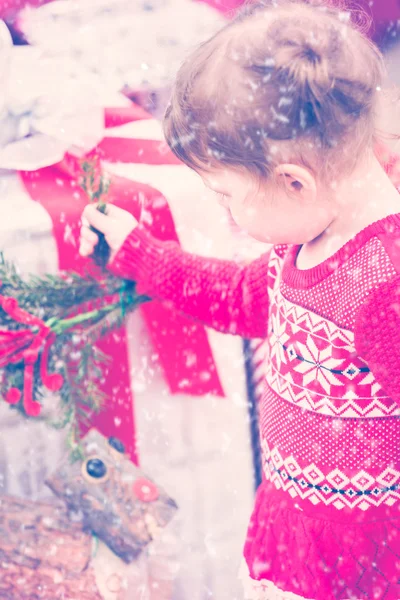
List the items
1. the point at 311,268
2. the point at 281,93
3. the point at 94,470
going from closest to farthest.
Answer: the point at 281,93 < the point at 311,268 < the point at 94,470

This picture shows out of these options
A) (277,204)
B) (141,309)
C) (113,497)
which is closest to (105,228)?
(141,309)

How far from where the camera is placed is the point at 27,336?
1036 mm

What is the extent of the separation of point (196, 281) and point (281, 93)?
0.40 metres

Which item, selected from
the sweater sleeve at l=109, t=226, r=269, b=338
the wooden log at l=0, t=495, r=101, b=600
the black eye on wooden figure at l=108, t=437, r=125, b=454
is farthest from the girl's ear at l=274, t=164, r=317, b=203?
the wooden log at l=0, t=495, r=101, b=600

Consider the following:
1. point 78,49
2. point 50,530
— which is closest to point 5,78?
point 78,49

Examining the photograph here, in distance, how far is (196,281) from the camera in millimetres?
1073

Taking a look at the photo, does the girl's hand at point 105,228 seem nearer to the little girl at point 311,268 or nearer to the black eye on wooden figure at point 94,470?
the little girl at point 311,268

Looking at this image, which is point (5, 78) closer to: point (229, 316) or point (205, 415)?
point (229, 316)

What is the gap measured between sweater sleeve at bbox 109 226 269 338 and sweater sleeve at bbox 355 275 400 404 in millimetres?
267

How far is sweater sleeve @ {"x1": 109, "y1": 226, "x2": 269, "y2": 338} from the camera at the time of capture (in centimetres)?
107

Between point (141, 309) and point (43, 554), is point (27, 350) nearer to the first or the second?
point (141, 309)

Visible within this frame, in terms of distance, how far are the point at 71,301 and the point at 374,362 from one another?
1.62 ft

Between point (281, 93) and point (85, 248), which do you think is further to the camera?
point (85, 248)

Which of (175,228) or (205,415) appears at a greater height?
(175,228)
